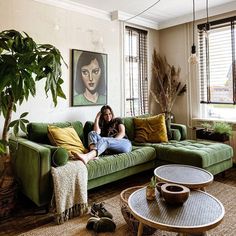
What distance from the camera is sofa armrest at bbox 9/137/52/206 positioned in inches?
91.1

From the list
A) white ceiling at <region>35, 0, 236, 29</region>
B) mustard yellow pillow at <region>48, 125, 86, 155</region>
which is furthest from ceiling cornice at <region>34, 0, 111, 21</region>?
mustard yellow pillow at <region>48, 125, 86, 155</region>

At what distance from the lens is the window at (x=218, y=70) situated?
13.0 ft

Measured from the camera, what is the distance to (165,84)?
472cm

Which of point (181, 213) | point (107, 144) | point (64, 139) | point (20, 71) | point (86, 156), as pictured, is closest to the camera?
point (181, 213)

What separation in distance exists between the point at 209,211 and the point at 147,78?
3.35 metres

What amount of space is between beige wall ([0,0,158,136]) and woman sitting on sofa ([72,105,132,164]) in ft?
1.43

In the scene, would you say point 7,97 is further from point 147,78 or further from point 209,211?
point 147,78

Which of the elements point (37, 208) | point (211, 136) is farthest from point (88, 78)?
point (211, 136)

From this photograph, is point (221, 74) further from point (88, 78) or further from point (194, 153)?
point (88, 78)

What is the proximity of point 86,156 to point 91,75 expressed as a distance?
60.0 inches

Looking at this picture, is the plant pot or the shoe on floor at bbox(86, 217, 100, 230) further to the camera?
the plant pot

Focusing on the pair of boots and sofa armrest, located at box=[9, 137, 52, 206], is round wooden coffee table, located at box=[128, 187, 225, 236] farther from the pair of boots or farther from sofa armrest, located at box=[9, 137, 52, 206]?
sofa armrest, located at box=[9, 137, 52, 206]

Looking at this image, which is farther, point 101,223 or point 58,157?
point 58,157

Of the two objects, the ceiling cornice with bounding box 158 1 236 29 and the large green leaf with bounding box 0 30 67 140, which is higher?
the ceiling cornice with bounding box 158 1 236 29
